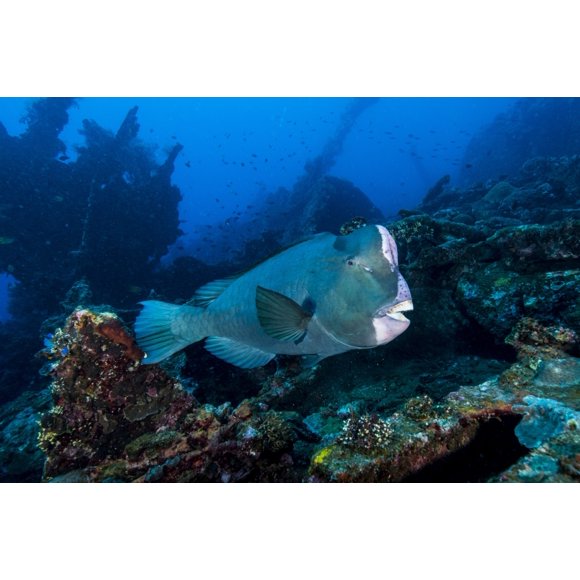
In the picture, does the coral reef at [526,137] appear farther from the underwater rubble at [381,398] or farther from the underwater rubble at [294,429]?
the underwater rubble at [294,429]

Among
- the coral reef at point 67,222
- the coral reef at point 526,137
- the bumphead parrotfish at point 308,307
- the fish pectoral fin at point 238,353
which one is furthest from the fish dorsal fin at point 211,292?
the coral reef at point 526,137

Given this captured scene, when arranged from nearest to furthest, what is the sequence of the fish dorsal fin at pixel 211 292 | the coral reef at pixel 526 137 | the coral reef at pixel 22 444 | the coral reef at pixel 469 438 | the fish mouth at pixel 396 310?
the coral reef at pixel 469 438
the fish mouth at pixel 396 310
the fish dorsal fin at pixel 211 292
the coral reef at pixel 22 444
the coral reef at pixel 526 137

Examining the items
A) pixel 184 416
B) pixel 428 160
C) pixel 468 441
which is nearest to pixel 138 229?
pixel 184 416

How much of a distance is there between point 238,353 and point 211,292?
693 millimetres

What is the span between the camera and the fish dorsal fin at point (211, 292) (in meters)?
3.24

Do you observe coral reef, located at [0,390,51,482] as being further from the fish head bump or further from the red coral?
the fish head bump

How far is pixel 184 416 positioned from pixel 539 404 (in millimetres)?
2732

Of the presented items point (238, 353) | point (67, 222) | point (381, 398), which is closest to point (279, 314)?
point (238, 353)

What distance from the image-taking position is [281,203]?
27297 millimetres

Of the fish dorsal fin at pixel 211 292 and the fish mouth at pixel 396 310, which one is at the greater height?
the fish mouth at pixel 396 310

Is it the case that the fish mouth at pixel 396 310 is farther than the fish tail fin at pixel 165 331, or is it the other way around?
the fish tail fin at pixel 165 331

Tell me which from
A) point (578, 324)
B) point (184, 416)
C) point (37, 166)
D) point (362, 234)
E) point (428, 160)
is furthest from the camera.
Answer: point (428, 160)

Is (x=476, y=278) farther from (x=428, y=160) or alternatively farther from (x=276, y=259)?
(x=428, y=160)

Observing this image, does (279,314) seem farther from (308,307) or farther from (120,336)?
(120,336)
